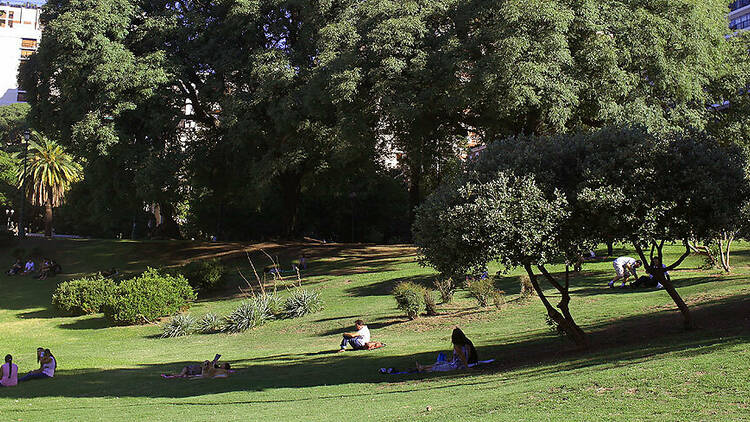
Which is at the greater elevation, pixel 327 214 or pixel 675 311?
pixel 327 214

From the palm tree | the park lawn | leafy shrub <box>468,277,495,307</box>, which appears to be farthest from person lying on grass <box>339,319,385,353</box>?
the palm tree

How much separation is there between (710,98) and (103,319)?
2702 centimetres

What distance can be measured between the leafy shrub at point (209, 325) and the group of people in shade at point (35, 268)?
1958 centimetres

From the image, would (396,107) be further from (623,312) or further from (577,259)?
(577,259)

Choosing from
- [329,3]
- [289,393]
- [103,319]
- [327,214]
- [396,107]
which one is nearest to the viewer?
[289,393]

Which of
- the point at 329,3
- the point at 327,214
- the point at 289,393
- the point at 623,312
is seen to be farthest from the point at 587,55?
the point at 327,214

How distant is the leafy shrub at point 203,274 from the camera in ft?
94.1

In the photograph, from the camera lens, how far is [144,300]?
958 inches

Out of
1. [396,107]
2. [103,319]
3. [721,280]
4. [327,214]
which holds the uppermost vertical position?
[396,107]

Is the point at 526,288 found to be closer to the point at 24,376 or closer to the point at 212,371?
the point at 212,371

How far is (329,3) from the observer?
99.3ft

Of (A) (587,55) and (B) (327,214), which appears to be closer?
(A) (587,55)

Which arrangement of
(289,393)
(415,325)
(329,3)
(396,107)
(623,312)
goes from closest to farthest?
(289,393) → (623,312) → (415,325) → (396,107) → (329,3)

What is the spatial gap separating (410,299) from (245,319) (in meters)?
6.29
